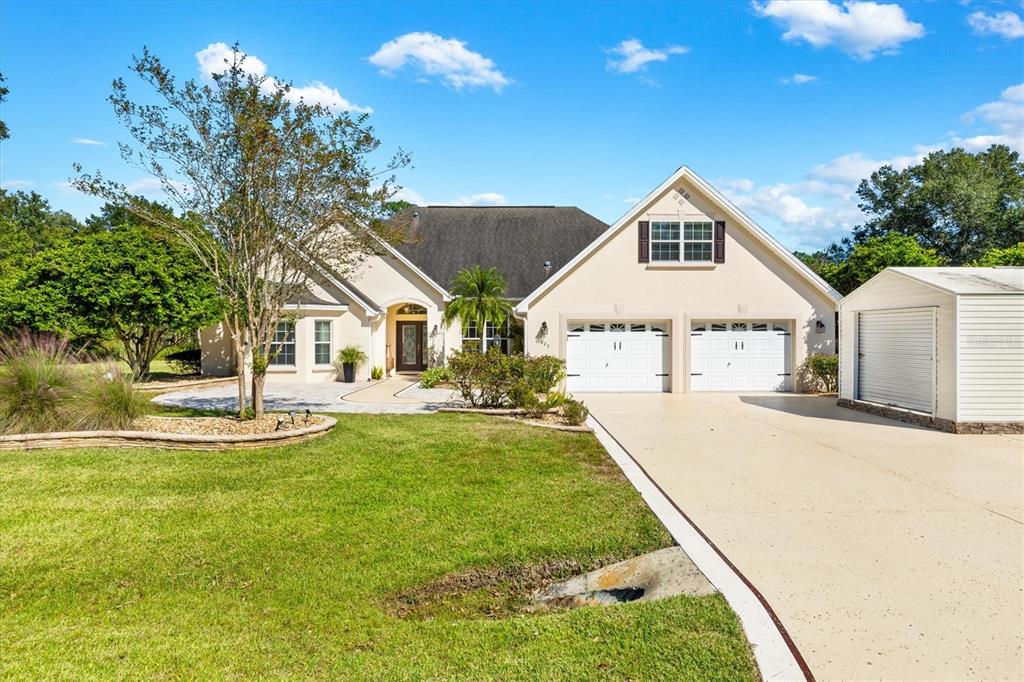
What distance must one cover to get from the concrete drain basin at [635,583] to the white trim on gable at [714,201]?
12087 mm

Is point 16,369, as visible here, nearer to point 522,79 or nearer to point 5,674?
point 5,674

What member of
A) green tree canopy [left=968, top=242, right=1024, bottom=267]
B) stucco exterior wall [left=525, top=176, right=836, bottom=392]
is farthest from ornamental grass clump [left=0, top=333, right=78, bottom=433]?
green tree canopy [left=968, top=242, right=1024, bottom=267]

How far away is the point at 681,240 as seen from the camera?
16.7 meters

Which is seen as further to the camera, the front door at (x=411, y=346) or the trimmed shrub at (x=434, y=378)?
the front door at (x=411, y=346)

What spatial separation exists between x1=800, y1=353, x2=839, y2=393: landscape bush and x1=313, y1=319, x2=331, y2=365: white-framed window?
1608 centimetres

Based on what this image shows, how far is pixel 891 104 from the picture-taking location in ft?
49.3

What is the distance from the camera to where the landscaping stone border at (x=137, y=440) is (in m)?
8.40

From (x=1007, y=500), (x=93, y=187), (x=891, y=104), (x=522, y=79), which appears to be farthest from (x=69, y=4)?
(x=891, y=104)

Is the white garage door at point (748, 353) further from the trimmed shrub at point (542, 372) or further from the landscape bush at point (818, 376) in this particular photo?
the trimmed shrub at point (542, 372)

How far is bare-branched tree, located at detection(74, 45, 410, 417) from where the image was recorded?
9.46 meters

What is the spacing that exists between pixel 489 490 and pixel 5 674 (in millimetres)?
4373

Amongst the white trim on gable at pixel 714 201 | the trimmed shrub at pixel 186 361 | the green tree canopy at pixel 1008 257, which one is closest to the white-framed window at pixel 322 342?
the trimmed shrub at pixel 186 361

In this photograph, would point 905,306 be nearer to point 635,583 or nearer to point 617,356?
point 617,356

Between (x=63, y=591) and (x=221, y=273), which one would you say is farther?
(x=221, y=273)
